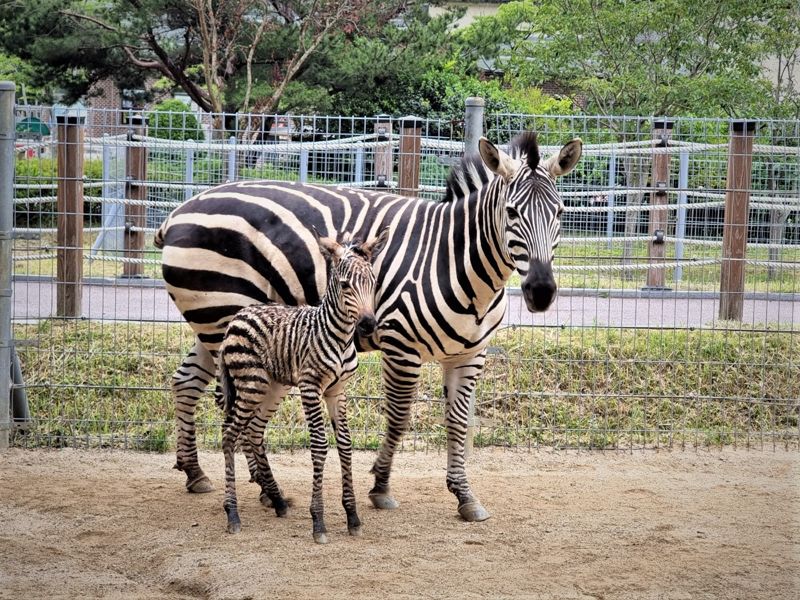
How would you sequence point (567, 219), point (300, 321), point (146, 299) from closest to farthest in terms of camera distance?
point (300, 321) → point (567, 219) → point (146, 299)

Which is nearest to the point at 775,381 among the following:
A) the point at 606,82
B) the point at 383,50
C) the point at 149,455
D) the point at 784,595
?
the point at 784,595

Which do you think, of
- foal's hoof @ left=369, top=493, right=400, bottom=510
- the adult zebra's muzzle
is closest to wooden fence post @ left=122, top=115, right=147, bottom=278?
foal's hoof @ left=369, top=493, right=400, bottom=510

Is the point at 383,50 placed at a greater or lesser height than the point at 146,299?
greater

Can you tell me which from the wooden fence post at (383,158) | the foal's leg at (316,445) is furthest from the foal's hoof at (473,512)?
the wooden fence post at (383,158)

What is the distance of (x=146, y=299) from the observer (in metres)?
10.4

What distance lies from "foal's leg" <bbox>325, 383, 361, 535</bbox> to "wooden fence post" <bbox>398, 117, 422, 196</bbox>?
2639mm

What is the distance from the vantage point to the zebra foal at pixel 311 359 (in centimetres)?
529

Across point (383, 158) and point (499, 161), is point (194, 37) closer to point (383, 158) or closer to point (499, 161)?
point (383, 158)

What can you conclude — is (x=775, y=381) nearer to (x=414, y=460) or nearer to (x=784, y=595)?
(x=414, y=460)

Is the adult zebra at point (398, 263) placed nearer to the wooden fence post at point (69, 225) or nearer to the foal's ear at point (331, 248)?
the foal's ear at point (331, 248)

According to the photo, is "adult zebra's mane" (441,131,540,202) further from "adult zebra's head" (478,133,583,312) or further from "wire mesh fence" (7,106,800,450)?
"wire mesh fence" (7,106,800,450)

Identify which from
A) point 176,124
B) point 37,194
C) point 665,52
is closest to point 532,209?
point 37,194

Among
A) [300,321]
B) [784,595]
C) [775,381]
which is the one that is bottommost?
[784,595]

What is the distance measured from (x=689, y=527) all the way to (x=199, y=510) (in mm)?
2950
